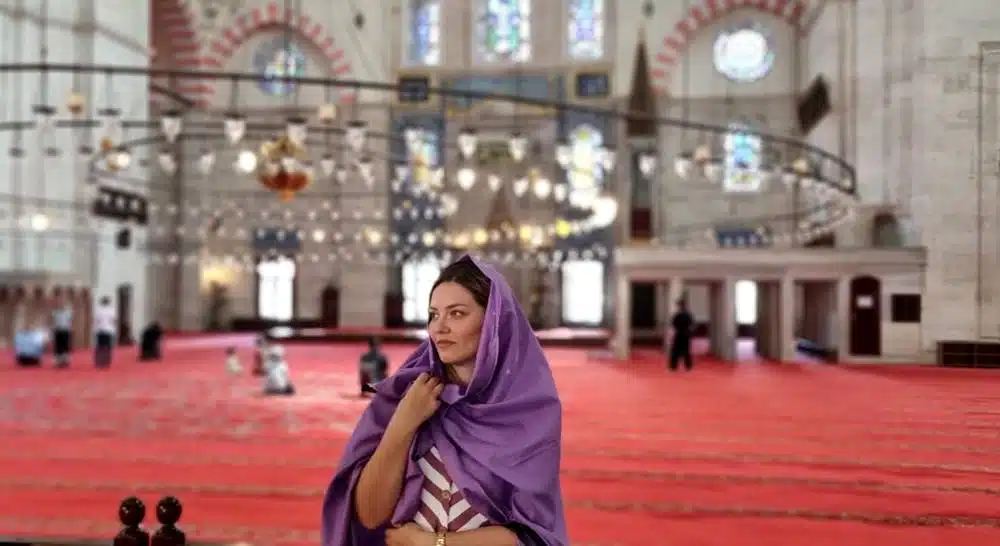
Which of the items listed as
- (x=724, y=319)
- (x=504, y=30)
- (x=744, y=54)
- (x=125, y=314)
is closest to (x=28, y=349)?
(x=125, y=314)

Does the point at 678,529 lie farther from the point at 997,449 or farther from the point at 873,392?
the point at 997,449

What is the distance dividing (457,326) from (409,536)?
384mm

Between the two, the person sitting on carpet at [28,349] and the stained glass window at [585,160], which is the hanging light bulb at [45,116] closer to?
the person sitting on carpet at [28,349]

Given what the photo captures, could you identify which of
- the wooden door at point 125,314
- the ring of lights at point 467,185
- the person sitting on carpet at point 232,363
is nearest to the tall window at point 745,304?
the ring of lights at point 467,185

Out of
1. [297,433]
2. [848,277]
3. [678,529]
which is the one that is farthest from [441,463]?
[297,433]

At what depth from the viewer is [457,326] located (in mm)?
1526

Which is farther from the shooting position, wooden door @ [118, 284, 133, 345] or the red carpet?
wooden door @ [118, 284, 133, 345]

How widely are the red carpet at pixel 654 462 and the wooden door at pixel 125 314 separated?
29.8ft

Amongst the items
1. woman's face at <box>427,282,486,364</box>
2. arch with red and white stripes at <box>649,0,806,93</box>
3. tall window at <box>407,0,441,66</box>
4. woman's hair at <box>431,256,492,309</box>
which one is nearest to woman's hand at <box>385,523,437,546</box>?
woman's face at <box>427,282,486,364</box>

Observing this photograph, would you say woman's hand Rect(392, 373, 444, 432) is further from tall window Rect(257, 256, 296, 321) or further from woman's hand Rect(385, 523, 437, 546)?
tall window Rect(257, 256, 296, 321)

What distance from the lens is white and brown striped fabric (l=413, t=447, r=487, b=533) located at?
155 cm

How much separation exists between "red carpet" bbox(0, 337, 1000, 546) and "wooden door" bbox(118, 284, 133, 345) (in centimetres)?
907

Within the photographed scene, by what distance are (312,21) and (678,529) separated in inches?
715

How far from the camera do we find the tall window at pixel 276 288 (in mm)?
20703
